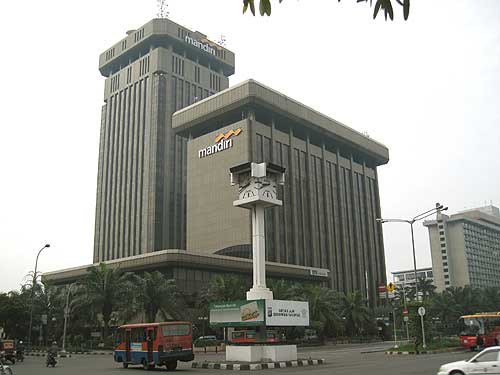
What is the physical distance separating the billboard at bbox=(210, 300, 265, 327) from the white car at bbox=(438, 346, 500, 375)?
1747cm

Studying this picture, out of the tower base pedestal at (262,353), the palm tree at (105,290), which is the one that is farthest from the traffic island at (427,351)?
the palm tree at (105,290)

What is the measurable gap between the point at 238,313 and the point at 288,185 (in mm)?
67247

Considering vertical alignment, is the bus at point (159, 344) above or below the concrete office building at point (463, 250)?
below

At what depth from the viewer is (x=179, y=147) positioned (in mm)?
121438

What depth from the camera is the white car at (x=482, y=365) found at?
1555cm

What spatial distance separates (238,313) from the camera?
33812 mm

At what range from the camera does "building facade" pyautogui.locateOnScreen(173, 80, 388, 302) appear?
92000 millimetres

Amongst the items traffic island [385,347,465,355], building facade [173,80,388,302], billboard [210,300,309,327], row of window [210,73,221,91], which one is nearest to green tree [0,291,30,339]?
building facade [173,80,388,302]

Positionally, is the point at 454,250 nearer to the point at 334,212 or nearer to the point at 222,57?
the point at 334,212

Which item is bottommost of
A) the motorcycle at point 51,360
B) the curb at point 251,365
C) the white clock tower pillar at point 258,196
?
the curb at point 251,365

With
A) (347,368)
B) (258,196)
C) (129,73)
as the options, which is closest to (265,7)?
(347,368)

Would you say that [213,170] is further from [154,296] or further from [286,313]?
[286,313]

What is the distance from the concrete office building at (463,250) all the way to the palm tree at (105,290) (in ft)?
441

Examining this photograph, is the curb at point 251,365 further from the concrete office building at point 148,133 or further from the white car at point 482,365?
the concrete office building at point 148,133
